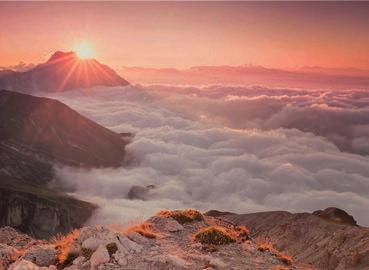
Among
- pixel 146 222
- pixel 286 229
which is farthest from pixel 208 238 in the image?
pixel 286 229

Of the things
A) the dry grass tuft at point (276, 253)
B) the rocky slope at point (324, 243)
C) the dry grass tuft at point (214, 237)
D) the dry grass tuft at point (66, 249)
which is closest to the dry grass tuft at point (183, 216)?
the dry grass tuft at point (214, 237)

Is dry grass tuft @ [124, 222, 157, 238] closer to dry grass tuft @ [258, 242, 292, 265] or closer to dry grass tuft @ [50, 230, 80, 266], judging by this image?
dry grass tuft @ [50, 230, 80, 266]

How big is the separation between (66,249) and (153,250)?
4.25 m

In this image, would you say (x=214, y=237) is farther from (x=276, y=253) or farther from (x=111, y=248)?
(x=111, y=248)

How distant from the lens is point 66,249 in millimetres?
23281

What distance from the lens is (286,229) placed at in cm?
19350

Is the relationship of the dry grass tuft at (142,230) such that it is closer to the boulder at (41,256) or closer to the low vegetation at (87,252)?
the low vegetation at (87,252)

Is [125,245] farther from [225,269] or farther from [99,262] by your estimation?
[225,269]

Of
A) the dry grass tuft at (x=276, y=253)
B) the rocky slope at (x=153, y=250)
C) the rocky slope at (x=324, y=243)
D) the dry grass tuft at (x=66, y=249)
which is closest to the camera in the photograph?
the rocky slope at (x=153, y=250)

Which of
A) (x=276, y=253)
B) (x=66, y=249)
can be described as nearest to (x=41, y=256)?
(x=66, y=249)

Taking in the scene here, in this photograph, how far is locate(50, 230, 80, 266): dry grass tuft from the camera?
74.1 ft

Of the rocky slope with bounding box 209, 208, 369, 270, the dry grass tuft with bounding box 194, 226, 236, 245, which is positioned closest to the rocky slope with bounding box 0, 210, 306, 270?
the dry grass tuft with bounding box 194, 226, 236, 245

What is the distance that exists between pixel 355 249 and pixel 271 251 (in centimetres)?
9541

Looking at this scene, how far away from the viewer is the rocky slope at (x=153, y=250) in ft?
72.3
